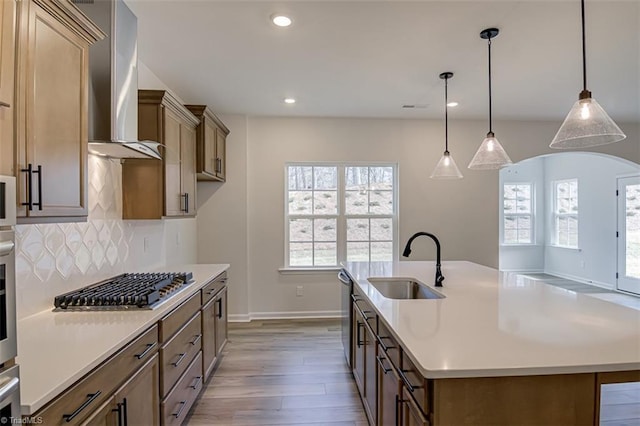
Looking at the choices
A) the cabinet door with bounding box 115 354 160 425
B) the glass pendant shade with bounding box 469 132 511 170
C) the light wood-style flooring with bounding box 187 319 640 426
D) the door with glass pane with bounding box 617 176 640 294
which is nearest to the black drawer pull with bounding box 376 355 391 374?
the light wood-style flooring with bounding box 187 319 640 426

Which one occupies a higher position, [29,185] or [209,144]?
[209,144]

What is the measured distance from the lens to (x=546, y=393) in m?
1.18

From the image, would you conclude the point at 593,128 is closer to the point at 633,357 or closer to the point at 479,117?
the point at 633,357

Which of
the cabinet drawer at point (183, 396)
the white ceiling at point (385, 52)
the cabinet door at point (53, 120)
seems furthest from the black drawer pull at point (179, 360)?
the white ceiling at point (385, 52)

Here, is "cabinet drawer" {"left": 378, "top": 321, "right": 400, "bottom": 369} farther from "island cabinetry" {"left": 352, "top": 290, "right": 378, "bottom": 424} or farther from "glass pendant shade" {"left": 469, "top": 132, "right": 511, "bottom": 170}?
"glass pendant shade" {"left": 469, "top": 132, "right": 511, "bottom": 170}

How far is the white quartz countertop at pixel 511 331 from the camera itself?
45.8 inches

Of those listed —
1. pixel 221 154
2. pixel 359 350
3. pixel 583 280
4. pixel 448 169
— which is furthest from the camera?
pixel 583 280

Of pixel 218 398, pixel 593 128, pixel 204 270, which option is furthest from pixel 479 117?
pixel 218 398

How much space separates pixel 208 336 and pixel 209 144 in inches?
80.4

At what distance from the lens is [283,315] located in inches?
183

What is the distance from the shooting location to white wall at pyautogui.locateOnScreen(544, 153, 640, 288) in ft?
20.2

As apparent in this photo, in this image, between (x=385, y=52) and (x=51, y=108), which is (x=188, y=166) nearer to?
(x=51, y=108)

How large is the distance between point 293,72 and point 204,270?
2.03 m

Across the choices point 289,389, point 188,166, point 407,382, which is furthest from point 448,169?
point 188,166
